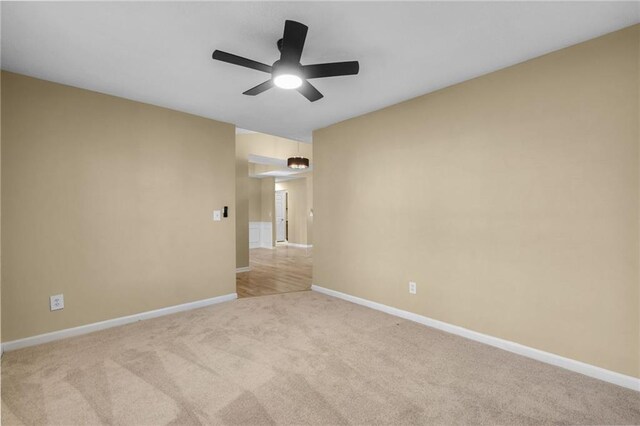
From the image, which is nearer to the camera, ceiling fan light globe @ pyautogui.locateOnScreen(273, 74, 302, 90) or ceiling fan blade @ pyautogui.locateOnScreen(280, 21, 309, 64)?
ceiling fan blade @ pyautogui.locateOnScreen(280, 21, 309, 64)

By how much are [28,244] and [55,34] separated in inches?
72.6

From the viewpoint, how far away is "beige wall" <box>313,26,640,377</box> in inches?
81.8

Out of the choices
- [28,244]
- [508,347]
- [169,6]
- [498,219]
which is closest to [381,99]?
[498,219]

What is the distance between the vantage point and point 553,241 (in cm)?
234

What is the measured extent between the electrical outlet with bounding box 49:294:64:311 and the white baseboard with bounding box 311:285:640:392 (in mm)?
→ 3292

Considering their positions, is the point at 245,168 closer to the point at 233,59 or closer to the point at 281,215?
the point at 233,59

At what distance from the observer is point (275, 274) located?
5738 millimetres

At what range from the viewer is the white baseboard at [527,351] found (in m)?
2.06

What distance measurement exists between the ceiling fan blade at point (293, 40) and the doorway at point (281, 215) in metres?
9.09

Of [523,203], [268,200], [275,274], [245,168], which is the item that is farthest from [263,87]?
[268,200]

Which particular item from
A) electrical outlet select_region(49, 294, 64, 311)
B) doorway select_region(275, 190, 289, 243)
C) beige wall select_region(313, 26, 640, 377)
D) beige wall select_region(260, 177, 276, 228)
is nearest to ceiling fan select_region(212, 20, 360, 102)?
beige wall select_region(313, 26, 640, 377)

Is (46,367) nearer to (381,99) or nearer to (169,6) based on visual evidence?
(169,6)

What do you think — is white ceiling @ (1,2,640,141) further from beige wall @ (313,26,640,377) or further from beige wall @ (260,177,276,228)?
beige wall @ (260,177,276,228)

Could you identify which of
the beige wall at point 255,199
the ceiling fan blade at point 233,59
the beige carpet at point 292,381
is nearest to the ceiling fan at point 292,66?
the ceiling fan blade at point 233,59
